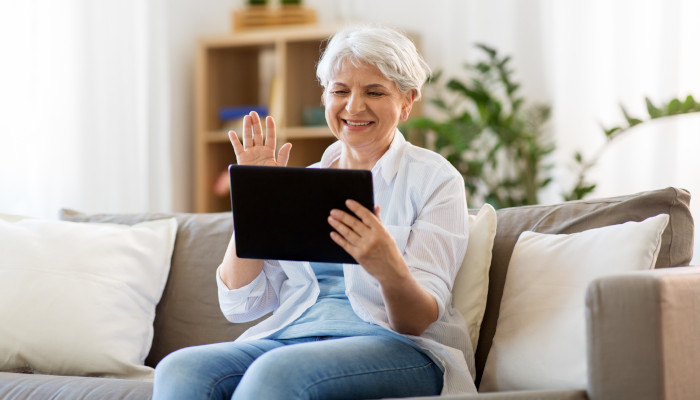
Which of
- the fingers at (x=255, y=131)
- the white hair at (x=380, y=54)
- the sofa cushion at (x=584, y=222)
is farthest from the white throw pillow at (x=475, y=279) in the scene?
the fingers at (x=255, y=131)

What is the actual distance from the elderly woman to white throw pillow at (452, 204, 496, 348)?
7 centimetres

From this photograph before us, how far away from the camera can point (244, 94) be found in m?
4.14

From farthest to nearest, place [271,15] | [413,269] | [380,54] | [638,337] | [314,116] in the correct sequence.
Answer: [271,15] < [314,116] < [380,54] < [413,269] < [638,337]

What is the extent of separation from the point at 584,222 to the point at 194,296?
95 cm

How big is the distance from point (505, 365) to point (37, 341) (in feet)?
3.54

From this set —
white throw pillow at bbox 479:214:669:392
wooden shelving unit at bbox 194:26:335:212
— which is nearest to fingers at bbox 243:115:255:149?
white throw pillow at bbox 479:214:669:392


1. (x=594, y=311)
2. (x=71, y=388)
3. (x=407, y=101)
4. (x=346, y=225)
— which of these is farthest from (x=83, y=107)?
(x=594, y=311)

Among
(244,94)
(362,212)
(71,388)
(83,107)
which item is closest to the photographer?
(362,212)

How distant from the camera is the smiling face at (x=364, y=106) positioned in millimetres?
1671

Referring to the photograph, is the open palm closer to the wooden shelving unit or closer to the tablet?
the tablet

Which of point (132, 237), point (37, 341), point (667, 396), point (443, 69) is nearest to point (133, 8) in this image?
point (443, 69)

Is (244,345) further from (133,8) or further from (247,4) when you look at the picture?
(247,4)

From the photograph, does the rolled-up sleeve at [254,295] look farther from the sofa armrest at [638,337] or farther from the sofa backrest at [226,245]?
the sofa armrest at [638,337]

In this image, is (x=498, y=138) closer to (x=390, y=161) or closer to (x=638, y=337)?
(x=390, y=161)
